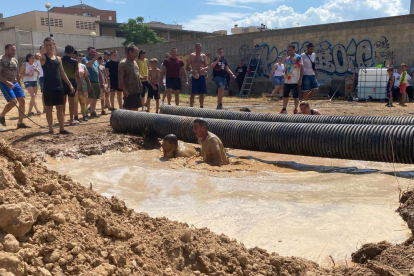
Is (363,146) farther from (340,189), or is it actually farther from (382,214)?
(382,214)

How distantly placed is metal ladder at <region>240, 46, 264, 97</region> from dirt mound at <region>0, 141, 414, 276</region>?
16490 mm

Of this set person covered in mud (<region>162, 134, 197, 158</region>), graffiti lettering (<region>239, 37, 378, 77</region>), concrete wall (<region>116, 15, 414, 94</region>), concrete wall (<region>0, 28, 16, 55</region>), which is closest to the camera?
person covered in mud (<region>162, 134, 197, 158</region>)

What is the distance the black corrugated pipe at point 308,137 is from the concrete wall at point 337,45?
10.8 metres

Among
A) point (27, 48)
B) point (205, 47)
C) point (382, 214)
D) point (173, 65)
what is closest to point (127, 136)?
point (173, 65)

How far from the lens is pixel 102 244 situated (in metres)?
2.24

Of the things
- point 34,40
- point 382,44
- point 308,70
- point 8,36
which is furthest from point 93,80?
point 34,40

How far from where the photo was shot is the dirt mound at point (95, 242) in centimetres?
202

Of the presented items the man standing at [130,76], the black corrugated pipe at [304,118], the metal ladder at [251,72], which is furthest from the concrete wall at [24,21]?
the black corrugated pipe at [304,118]

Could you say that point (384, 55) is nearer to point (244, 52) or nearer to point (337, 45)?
point (337, 45)

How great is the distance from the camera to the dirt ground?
2.02 m

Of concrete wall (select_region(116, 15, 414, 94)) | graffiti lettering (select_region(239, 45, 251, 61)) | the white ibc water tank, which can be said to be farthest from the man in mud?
graffiti lettering (select_region(239, 45, 251, 61))

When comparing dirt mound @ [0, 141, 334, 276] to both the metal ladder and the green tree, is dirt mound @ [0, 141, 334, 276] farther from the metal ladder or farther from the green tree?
the green tree

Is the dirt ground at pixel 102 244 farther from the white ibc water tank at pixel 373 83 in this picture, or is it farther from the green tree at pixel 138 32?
the green tree at pixel 138 32

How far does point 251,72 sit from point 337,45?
423cm
